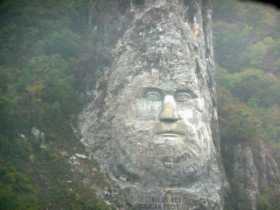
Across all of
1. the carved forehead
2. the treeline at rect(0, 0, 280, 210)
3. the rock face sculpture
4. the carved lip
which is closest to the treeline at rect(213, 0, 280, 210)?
the treeline at rect(0, 0, 280, 210)

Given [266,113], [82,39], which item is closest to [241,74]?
[266,113]

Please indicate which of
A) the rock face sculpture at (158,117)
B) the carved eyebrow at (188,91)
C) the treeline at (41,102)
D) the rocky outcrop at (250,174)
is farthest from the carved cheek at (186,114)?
the treeline at (41,102)

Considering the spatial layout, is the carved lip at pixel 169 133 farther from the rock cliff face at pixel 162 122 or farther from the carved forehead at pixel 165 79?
the carved forehead at pixel 165 79

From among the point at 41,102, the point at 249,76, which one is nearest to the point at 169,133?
the point at 41,102

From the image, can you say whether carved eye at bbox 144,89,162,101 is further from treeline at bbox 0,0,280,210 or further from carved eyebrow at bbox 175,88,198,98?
treeline at bbox 0,0,280,210

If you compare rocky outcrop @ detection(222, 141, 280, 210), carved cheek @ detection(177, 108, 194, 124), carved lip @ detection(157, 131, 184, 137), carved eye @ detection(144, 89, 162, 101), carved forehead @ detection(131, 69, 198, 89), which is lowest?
rocky outcrop @ detection(222, 141, 280, 210)
